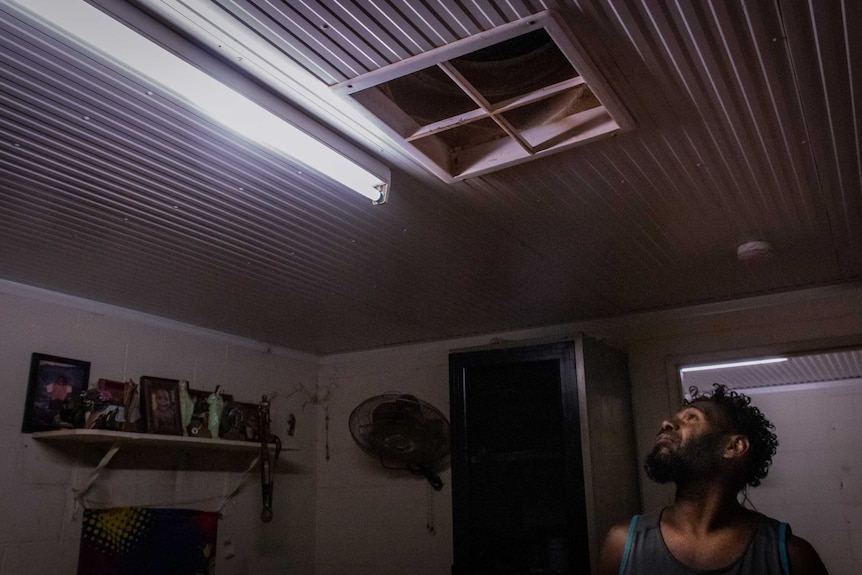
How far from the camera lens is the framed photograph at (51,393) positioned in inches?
122

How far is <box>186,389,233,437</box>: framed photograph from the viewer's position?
3623 mm

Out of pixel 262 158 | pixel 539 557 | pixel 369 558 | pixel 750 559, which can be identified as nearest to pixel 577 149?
pixel 262 158

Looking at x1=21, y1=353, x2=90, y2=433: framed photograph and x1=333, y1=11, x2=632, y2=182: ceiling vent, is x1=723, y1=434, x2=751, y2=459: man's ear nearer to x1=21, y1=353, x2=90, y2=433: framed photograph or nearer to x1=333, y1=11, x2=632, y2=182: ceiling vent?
x1=333, y1=11, x2=632, y2=182: ceiling vent

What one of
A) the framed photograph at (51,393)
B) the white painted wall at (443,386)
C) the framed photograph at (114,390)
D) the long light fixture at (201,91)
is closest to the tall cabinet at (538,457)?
the white painted wall at (443,386)

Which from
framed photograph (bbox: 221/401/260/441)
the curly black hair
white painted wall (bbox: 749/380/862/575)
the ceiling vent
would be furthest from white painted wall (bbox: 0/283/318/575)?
white painted wall (bbox: 749/380/862/575)

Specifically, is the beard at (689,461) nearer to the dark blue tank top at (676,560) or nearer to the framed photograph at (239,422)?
the dark blue tank top at (676,560)

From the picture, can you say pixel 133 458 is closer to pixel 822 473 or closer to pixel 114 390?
pixel 114 390

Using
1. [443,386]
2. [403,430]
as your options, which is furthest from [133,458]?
[443,386]

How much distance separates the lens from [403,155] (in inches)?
84.0

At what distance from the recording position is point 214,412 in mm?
3721

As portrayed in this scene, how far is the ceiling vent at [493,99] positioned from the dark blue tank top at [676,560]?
1.09 meters

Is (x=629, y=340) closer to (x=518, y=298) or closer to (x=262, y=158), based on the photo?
(x=518, y=298)

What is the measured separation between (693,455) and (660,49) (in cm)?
110

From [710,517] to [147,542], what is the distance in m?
2.54
